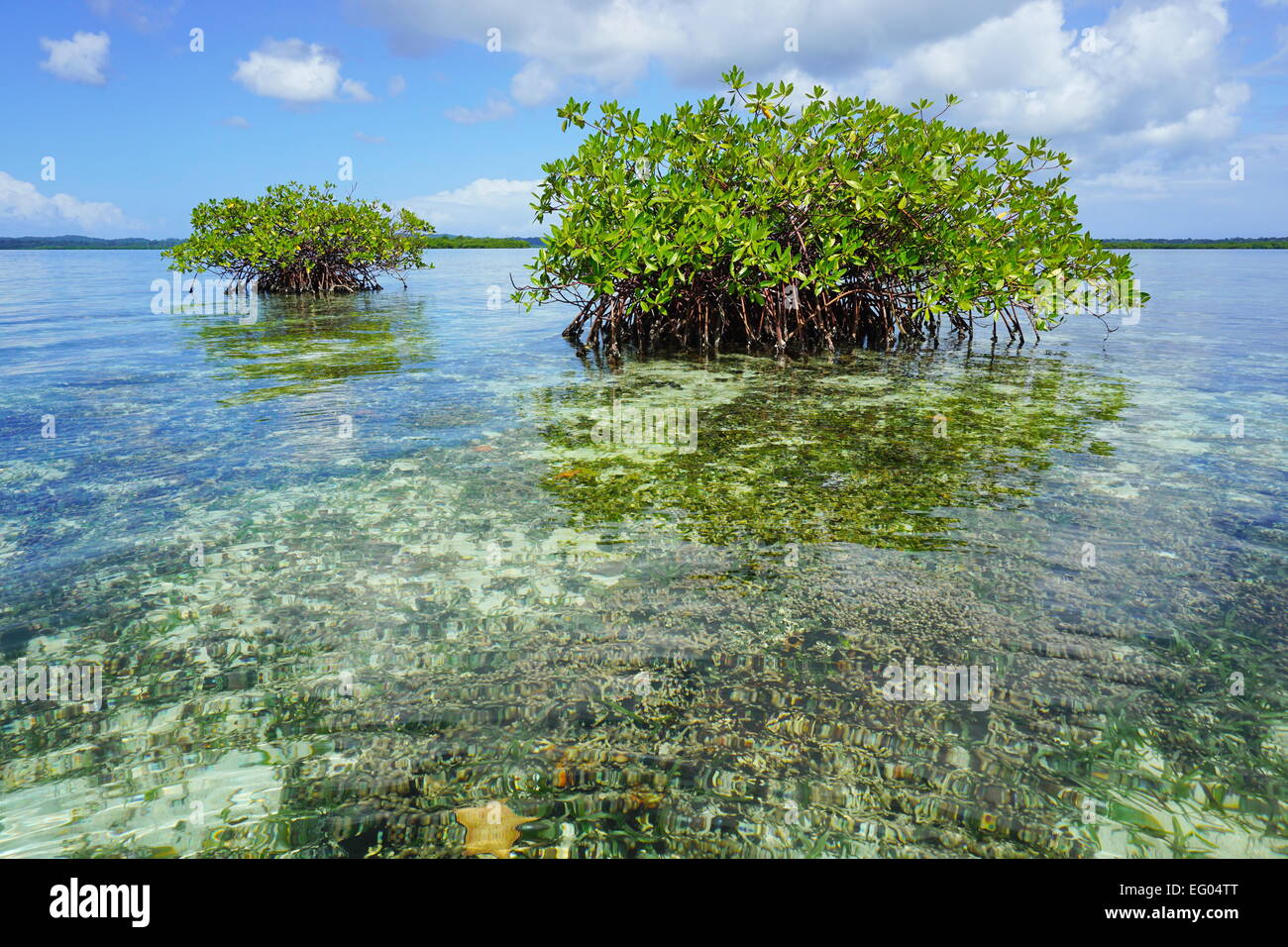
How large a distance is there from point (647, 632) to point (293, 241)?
25056 mm

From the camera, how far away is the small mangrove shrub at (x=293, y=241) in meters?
23.7

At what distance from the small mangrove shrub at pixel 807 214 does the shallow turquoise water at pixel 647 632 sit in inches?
166

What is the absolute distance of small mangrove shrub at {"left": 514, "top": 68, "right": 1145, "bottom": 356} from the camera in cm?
1048

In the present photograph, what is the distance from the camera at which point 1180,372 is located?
1033 cm

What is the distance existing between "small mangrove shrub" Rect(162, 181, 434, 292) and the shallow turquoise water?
18.8 metres

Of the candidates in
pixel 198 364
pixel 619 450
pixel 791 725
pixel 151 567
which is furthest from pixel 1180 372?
pixel 198 364
